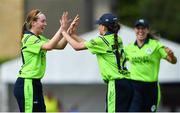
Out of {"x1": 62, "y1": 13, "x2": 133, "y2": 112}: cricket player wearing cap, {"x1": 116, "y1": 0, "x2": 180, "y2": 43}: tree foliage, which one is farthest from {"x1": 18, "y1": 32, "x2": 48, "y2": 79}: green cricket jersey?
{"x1": 116, "y1": 0, "x2": 180, "y2": 43}: tree foliage

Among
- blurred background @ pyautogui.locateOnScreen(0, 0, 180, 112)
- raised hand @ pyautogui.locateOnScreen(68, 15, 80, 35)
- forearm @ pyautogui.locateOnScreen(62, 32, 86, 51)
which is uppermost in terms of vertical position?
raised hand @ pyautogui.locateOnScreen(68, 15, 80, 35)

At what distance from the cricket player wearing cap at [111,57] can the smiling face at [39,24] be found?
0.38m

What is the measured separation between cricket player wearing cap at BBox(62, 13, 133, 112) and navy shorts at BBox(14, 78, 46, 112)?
701mm

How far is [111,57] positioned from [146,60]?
1.96 metres

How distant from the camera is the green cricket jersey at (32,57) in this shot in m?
10.9

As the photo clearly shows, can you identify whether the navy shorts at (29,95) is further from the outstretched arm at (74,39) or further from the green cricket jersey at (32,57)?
the outstretched arm at (74,39)

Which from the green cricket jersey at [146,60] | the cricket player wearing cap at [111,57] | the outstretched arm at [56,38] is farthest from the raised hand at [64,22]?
the green cricket jersey at [146,60]

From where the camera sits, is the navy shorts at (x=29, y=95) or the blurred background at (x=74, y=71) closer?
the navy shorts at (x=29, y=95)

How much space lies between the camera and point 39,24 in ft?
36.1

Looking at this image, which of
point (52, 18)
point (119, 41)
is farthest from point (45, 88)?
point (119, 41)

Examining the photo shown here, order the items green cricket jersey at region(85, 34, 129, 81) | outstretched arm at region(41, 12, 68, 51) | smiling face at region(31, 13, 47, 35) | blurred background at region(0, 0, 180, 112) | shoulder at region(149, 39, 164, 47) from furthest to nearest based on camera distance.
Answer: blurred background at region(0, 0, 180, 112)
shoulder at region(149, 39, 164, 47)
green cricket jersey at region(85, 34, 129, 81)
smiling face at region(31, 13, 47, 35)
outstretched arm at region(41, 12, 68, 51)

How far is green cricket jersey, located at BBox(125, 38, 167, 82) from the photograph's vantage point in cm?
1294

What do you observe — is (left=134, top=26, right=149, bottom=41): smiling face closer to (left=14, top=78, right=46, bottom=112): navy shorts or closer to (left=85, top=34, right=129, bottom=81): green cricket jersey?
(left=85, top=34, right=129, bottom=81): green cricket jersey

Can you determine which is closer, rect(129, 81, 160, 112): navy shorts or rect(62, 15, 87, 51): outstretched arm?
rect(62, 15, 87, 51): outstretched arm
